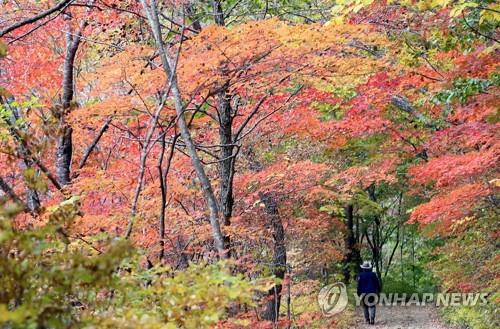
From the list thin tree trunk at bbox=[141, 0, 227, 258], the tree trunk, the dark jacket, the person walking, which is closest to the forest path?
the person walking

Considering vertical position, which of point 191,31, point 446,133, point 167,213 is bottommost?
point 167,213

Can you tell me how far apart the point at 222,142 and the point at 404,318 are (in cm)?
960

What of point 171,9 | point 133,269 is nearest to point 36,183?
point 133,269

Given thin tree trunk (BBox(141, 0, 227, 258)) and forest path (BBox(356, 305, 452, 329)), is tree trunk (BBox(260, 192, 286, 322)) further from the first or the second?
thin tree trunk (BBox(141, 0, 227, 258))

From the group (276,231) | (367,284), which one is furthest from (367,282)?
(276,231)

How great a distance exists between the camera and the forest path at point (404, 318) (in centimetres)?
1405

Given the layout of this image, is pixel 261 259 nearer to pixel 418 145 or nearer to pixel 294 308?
pixel 294 308

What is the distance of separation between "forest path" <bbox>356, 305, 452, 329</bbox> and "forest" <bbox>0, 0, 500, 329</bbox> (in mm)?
139

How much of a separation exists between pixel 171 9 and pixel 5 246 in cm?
643

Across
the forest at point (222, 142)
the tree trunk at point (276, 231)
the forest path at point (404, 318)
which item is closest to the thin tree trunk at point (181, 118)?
the forest at point (222, 142)

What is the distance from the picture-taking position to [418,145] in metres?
12.8

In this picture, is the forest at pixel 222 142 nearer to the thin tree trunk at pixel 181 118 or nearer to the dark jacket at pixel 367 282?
the thin tree trunk at pixel 181 118

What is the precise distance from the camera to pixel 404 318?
15.3m

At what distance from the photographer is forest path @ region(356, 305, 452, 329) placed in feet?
46.1
